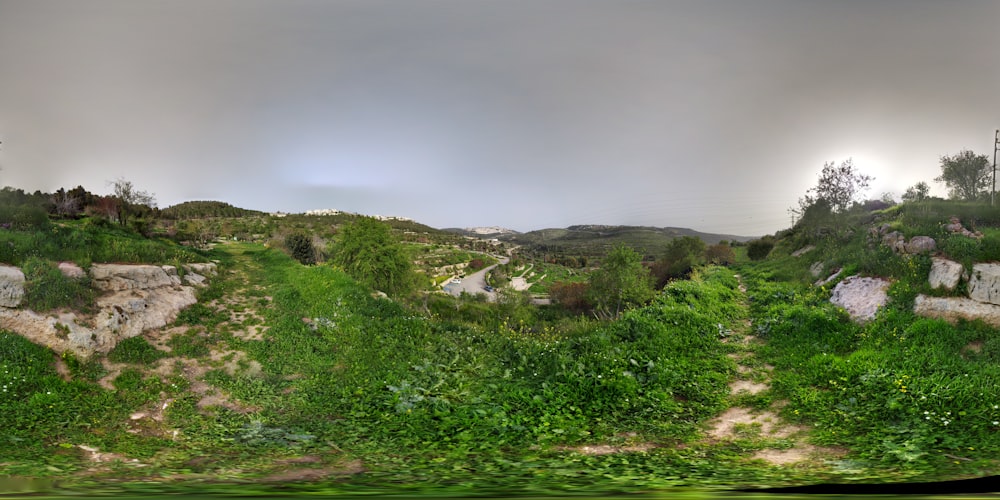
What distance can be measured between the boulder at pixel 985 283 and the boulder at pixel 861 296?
1215 millimetres

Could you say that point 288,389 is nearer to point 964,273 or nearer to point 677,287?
point 677,287

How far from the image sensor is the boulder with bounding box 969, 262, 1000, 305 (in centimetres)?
726

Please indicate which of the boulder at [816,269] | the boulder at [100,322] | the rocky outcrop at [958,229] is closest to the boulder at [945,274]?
the rocky outcrop at [958,229]

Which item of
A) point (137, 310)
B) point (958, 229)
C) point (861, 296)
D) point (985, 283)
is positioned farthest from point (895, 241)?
point (137, 310)

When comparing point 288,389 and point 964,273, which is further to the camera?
point 964,273

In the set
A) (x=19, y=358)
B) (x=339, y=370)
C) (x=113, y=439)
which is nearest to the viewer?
(x=113, y=439)

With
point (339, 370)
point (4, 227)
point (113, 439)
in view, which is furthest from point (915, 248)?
point (4, 227)

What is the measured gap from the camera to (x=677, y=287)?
40.9 feet

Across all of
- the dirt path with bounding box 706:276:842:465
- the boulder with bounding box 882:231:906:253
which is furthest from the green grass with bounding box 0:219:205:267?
the boulder with bounding box 882:231:906:253

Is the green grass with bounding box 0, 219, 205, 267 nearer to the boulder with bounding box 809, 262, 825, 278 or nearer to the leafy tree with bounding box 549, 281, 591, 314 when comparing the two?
the boulder with bounding box 809, 262, 825, 278

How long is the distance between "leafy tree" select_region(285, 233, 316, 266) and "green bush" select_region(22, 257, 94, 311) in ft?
61.3

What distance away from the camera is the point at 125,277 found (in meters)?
8.93

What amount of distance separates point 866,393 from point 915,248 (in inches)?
252

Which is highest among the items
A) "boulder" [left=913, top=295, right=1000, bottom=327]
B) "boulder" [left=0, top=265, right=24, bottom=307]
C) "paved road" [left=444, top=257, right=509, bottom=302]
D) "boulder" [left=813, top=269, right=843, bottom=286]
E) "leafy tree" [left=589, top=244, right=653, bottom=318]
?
"boulder" [left=0, top=265, right=24, bottom=307]
